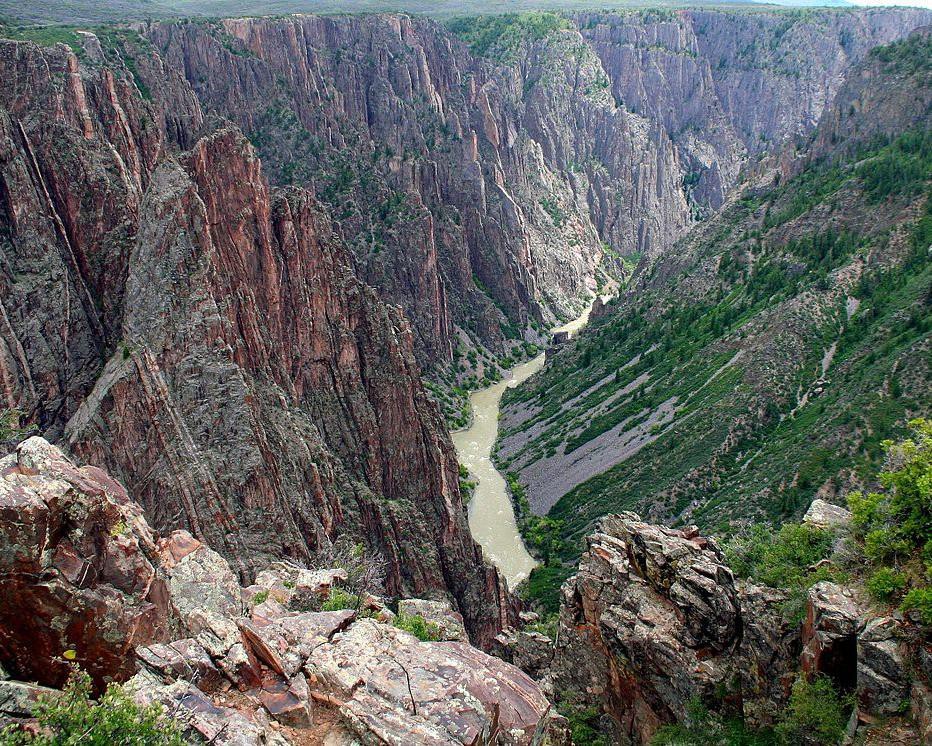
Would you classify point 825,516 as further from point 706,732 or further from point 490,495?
point 490,495

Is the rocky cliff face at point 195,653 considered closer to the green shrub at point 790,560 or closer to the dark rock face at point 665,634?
the dark rock face at point 665,634

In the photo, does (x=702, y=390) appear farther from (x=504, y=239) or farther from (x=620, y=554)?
(x=504, y=239)

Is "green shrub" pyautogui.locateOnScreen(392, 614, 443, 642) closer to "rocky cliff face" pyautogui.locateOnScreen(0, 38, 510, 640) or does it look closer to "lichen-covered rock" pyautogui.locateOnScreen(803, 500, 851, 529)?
"rocky cliff face" pyautogui.locateOnScreen(0, 38, 510, 640)

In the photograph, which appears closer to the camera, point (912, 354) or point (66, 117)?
point (66, 117)

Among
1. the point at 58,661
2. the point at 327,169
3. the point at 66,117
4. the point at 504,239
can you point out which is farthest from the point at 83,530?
the point at 504,239

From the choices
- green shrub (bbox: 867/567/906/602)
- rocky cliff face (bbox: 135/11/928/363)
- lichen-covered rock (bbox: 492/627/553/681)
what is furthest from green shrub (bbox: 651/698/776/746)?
rocky cliff face (bbox: 135/11/928/363)
